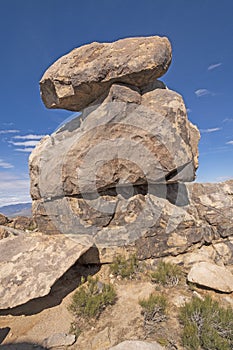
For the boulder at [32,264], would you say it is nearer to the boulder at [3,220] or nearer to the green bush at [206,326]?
the green bush at [206,326]

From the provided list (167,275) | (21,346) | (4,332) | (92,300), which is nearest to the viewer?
(21,346)

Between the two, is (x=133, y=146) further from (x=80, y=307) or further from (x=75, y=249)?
(x=80, y=307)

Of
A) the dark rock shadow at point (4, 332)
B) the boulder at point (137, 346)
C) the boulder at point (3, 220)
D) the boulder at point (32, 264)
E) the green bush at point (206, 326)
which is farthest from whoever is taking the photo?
the boulder at point (3, 220)

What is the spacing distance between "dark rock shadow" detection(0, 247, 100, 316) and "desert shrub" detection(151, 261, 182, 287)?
5.61 feet

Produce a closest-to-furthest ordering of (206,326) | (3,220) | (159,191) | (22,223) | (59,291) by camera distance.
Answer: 1. (206,326)
2. (59,291)
3. (159,191)
4. (3,220)
5. (22,223)

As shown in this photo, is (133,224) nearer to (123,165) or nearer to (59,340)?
(123,165)

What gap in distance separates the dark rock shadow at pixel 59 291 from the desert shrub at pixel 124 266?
565mm

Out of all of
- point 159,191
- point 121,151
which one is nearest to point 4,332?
point 121,151

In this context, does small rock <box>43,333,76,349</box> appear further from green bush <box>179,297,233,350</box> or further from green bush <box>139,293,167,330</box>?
green bush <box>179,297,233,350</box>

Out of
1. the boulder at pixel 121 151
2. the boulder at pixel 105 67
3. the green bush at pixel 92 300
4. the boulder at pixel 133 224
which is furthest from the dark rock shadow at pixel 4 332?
the boulder at pixel 105 67

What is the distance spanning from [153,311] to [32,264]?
303 cm

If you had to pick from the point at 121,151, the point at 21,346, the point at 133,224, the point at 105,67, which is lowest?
the point at 21,346

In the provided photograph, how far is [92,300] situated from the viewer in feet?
15.7

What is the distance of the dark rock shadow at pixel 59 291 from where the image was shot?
501 cm
